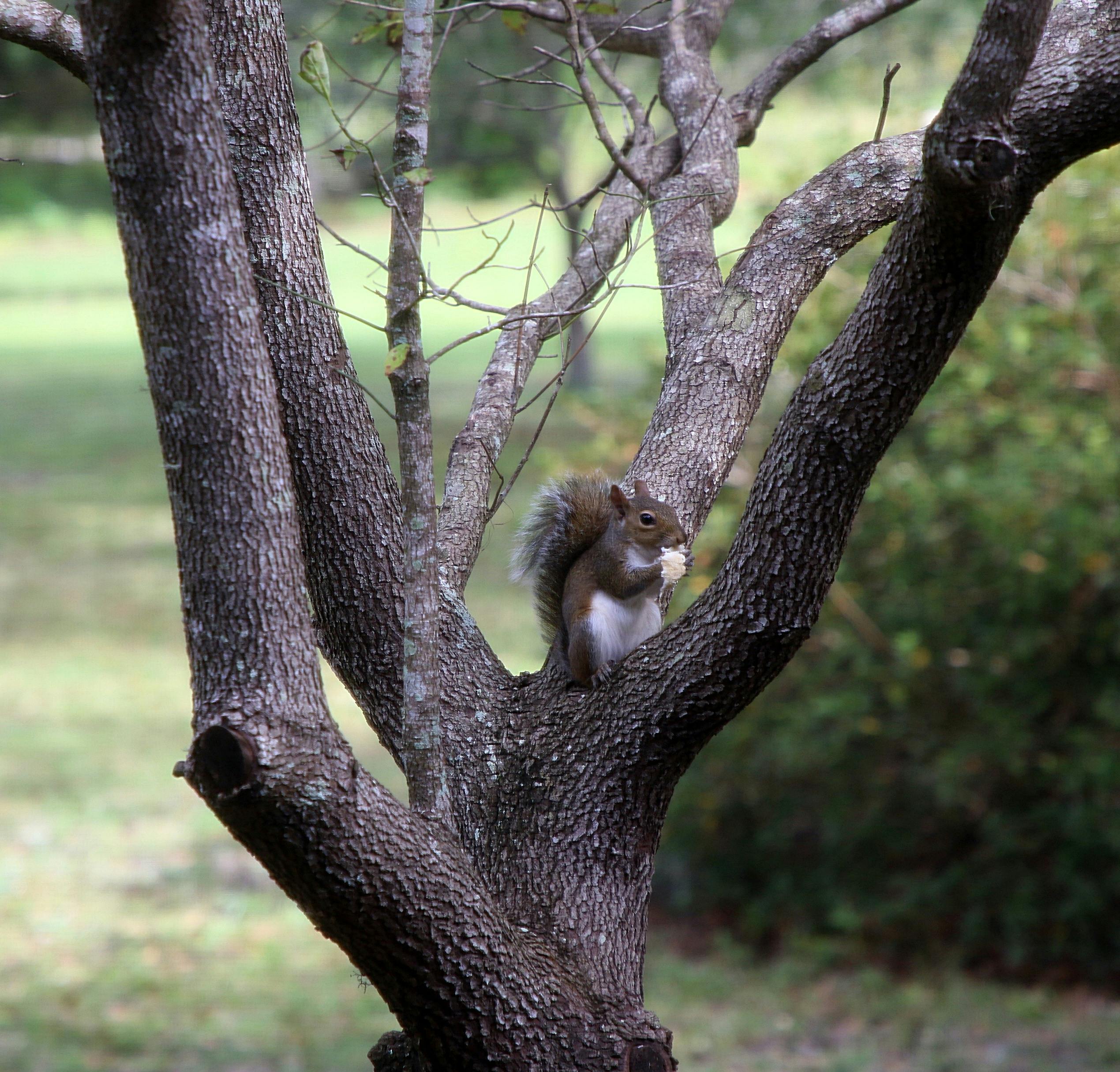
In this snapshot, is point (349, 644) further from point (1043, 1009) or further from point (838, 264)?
point (838, 264)

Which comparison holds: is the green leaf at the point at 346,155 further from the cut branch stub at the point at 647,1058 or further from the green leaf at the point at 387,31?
the cut branch stub at the point at 647,1058

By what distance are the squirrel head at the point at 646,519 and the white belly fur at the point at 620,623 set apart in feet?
0.51

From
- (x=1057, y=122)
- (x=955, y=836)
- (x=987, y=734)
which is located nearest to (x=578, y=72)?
(x=1057, y=122)

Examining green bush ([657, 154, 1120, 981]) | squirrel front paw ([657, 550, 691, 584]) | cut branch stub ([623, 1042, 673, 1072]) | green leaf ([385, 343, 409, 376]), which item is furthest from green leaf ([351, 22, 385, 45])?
green bush ([657, 154, 1120, 981])

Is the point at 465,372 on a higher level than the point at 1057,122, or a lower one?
higher

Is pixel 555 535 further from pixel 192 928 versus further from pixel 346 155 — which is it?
pixel 192 928

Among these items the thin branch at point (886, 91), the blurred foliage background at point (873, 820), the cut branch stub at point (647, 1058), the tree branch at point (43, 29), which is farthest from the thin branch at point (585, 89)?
the cut branch stub at point (647, 1058)

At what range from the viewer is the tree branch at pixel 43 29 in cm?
221

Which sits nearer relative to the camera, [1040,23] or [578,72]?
[1040,23]

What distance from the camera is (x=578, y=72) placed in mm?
2193

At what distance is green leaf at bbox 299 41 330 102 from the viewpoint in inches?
72.7

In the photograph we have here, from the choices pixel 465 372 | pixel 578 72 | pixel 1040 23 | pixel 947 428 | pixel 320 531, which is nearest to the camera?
pixel 1040 23

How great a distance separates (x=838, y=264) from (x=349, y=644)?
419 cm

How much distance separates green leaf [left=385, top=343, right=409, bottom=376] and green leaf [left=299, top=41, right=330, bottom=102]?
404 mm
